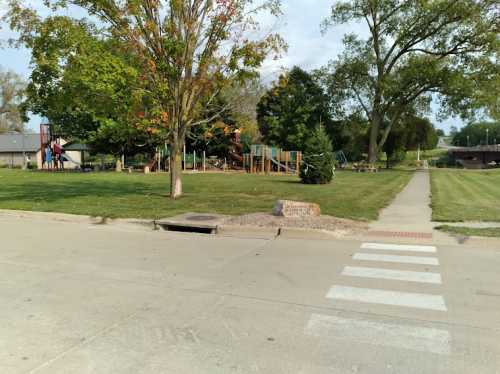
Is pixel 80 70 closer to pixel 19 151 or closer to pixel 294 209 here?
pixel 294 209

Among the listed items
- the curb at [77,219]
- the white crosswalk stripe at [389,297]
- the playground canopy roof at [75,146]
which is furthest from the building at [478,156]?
the white crosswalk stripe at [389,297]

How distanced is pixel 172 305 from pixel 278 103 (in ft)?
145

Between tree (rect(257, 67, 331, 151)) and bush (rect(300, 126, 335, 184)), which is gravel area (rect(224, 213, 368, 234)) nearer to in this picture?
bush (rect(300, 126, 335, 184))

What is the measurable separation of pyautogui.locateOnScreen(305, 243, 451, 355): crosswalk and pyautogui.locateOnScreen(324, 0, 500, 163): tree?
3413 cm

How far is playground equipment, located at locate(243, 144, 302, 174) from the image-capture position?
113 feet

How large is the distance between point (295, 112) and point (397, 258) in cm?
4075

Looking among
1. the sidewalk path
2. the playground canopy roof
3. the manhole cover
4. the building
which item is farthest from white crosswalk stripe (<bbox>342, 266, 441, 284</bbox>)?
the building

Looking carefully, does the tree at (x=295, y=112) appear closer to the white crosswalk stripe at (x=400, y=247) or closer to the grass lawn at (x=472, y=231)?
the grass lawn at (x=472, y=231)

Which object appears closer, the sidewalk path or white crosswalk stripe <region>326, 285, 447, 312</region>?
white crosswalk stripe <region>326, 285, 447, 312</region>

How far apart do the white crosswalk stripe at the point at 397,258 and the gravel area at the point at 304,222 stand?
1.93 metres

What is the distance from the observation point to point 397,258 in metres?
6.91

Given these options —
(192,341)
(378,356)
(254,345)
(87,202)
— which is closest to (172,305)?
(192,341)

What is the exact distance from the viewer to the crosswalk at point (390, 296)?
3854 millimetres

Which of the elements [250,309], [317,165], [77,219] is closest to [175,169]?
[77,219]
